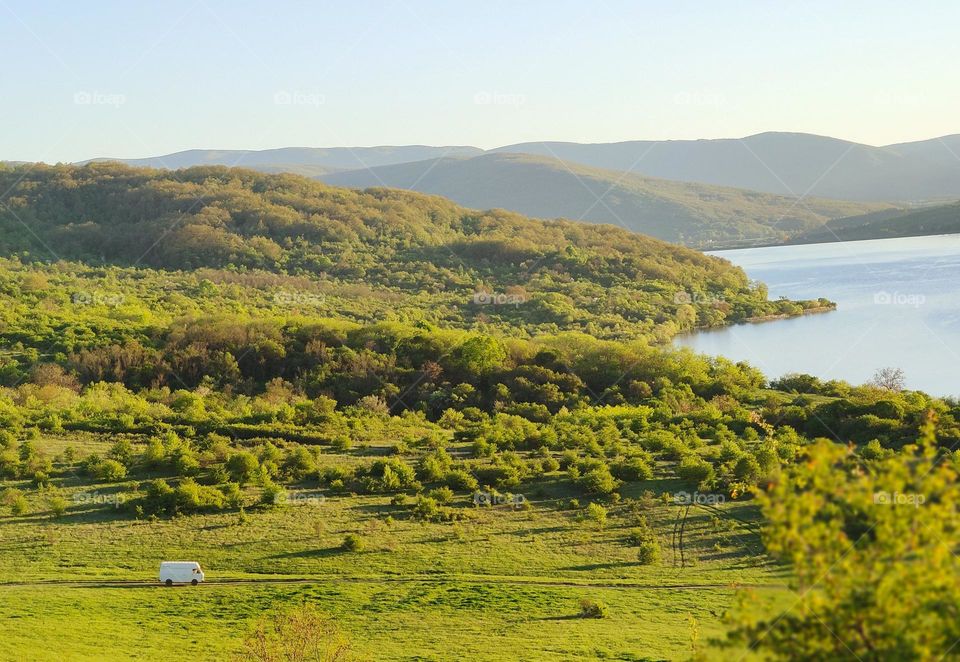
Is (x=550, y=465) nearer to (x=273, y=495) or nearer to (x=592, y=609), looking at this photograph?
(x=273, y=495)

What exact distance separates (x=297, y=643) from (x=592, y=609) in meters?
6.32

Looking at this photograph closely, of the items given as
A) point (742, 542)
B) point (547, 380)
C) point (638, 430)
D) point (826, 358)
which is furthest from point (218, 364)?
point (826, 358)

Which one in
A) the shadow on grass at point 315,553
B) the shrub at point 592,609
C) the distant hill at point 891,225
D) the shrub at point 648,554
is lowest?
the shrub at point 648,554

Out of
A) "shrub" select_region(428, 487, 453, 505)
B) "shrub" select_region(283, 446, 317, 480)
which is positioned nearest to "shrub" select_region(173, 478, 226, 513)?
"shrub" select_region(283, 446, 317, 480)

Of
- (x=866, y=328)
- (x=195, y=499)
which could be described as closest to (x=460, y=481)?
(x=195, y=499)

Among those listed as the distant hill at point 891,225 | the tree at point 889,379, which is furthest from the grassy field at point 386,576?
the distant hill at point 891,225

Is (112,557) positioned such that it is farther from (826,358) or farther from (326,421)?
(826,358)

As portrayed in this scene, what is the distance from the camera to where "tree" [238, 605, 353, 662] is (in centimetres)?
1380

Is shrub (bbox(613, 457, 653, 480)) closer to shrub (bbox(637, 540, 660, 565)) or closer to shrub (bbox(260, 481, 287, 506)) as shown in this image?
shrub (bbox(637, 540, 660, 565))

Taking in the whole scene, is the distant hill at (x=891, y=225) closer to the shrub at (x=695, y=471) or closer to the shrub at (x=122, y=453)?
the shrub at (x=695, y=471)

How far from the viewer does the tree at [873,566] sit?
5.77 m

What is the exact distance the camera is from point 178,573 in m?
19.0

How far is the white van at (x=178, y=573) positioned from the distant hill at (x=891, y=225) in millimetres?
153058

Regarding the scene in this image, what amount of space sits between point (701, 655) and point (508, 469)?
19.8 m
